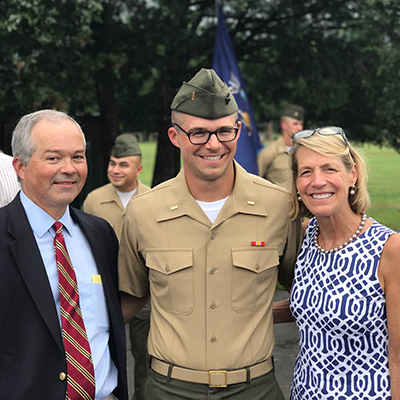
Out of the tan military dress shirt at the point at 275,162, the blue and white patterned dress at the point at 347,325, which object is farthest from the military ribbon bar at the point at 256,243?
the tan military dress shirt at the point at 275,162

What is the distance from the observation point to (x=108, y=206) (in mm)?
6051

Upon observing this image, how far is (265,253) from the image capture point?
2863 mm

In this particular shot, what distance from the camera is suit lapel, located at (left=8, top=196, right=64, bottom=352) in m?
2.46

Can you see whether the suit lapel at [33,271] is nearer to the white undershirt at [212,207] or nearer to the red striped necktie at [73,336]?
the red striped necktie at [73,336]

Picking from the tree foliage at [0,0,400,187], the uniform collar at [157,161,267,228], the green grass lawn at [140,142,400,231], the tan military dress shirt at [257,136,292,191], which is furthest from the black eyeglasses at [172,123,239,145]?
the tree foliage at [0,0,400,187]

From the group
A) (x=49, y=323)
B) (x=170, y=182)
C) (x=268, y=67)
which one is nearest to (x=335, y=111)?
(x=268, y=67)

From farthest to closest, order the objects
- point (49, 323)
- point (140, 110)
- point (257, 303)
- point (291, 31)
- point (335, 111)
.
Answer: point (140, 110) < point (335, 111) < point (291, 31) < point (257, 303) < point (49, 323)

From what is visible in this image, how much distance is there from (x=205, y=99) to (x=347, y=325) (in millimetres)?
1172

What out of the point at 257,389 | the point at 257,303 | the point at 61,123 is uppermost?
the point at 61,123

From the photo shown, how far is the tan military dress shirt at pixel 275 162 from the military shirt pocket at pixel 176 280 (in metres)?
5.06

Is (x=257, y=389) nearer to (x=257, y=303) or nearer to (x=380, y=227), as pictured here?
(x=257, y=303)

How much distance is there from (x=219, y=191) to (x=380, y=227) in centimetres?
75

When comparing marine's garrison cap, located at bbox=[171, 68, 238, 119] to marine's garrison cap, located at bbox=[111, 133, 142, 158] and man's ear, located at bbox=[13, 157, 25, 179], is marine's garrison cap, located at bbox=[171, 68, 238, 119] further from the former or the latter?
marine's garrison cap, located at bbox=[111, 133, 142, 158]

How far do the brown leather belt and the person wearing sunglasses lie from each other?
252 millimetres
